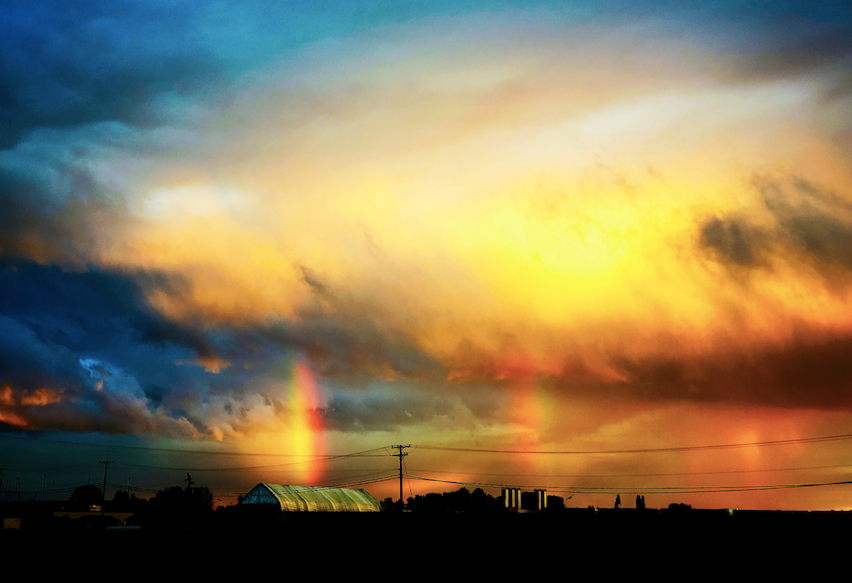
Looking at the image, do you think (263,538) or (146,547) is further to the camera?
(263,538)

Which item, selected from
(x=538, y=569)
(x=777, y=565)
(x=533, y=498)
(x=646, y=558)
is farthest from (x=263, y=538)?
(x=533, y=498)

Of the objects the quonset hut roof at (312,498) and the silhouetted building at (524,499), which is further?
the silhouetted building at (524,499)

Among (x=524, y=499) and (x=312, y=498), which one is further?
(x=524, y=499)

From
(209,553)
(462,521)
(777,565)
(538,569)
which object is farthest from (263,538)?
(777,565)

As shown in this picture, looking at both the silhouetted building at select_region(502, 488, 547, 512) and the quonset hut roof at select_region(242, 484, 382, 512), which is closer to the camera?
the quonset hut roof at select_region(242, 484, 382, 512)

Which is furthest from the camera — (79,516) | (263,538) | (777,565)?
(79,516)

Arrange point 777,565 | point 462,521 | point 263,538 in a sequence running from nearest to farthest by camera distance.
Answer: point 777,565 < point 263,538 < point 462,521

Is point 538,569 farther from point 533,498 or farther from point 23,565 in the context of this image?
point 533,498
